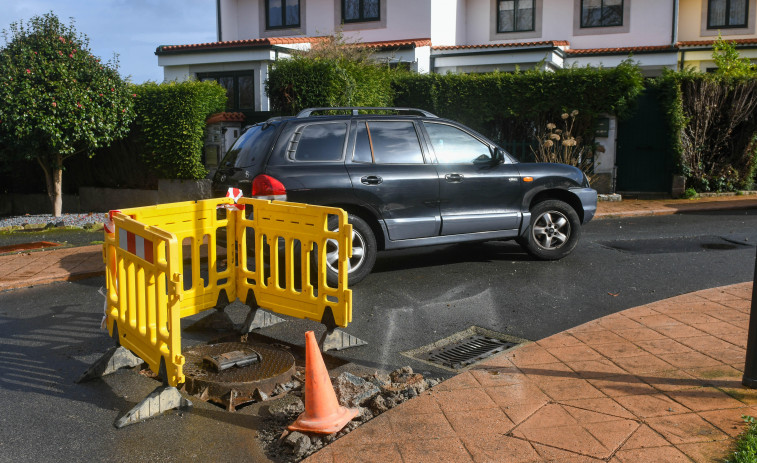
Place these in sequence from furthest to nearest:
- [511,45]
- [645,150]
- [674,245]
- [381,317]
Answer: [511,45]
[645,150]
[674,245]
[381,317]

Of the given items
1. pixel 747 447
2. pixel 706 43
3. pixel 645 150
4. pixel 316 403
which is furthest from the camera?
pixel 706 43

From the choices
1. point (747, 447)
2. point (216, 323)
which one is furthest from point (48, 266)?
point (747, 447)

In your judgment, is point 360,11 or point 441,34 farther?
point 360,11

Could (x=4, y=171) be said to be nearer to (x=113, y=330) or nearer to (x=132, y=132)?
(x=132, y=132)

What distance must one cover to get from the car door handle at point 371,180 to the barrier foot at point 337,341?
2497 millimetres

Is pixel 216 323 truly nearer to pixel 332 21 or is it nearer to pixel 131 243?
pixel 131 243

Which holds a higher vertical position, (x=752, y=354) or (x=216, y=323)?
(x=752, y=354)

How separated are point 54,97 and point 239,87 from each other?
32.7 feet

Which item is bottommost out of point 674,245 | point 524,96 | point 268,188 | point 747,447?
point 747,447

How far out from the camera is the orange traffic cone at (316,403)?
396 cm

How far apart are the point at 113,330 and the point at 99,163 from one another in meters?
12.8

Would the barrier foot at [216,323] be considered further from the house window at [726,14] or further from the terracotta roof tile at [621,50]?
the house window at [726,14]

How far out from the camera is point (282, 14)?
2730 centimetres

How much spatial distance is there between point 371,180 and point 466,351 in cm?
276
